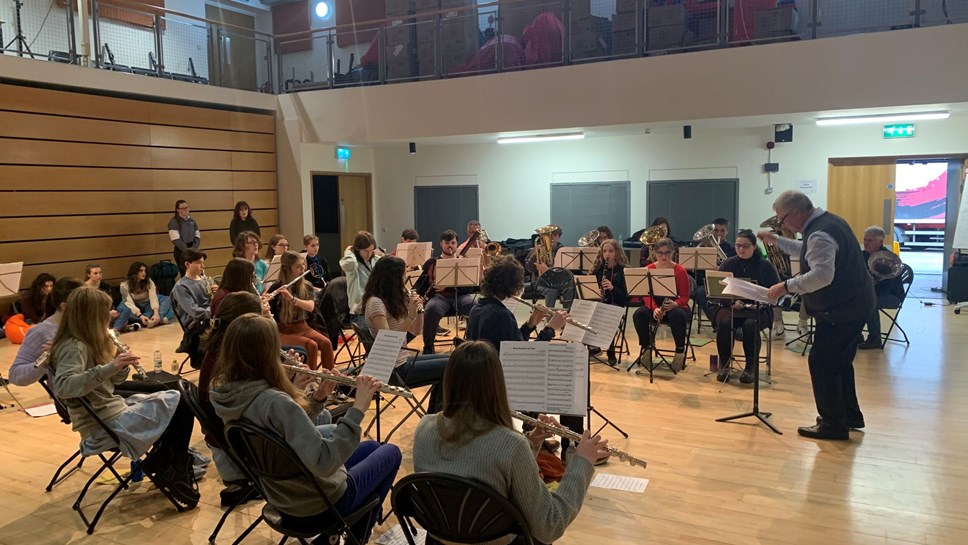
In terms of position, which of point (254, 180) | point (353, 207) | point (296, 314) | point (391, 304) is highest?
point (254, 180)

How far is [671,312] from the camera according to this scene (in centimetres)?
623

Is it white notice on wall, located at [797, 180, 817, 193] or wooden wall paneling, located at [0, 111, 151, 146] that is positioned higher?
wooden wall paneling, located at [0, 111, 151, 146]

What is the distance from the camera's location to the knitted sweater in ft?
6.68

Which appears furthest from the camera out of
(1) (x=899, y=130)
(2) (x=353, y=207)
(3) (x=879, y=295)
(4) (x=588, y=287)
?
(2) (x=353, y=207)

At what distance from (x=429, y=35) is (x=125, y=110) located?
4.33 metres

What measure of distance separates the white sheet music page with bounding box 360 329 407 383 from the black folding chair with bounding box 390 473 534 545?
1238mm

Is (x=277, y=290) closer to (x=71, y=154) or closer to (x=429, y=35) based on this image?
(x=71, y=154)

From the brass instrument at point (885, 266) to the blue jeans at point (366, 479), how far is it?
5.86m

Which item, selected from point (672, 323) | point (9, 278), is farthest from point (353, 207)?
point (672, 323)

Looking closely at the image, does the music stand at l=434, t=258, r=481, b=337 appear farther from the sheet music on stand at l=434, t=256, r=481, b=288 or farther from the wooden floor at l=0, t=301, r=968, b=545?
the wooden floor at l=0, t=301, r=968, b=545

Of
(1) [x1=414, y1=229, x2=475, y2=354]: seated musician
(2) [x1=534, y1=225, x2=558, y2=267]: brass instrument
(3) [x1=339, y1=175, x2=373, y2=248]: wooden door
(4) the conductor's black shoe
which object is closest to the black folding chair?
(4) the conductor's black shoe

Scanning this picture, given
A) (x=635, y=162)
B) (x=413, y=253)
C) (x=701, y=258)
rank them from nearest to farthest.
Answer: (x=701, y=258), (x=413, y=253), (x=635, y=162)

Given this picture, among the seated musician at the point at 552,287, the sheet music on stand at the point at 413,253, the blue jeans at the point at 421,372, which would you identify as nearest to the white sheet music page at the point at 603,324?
the blue jeans at the point at 421,372

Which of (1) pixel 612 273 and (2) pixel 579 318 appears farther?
(1) pixel 612 273
